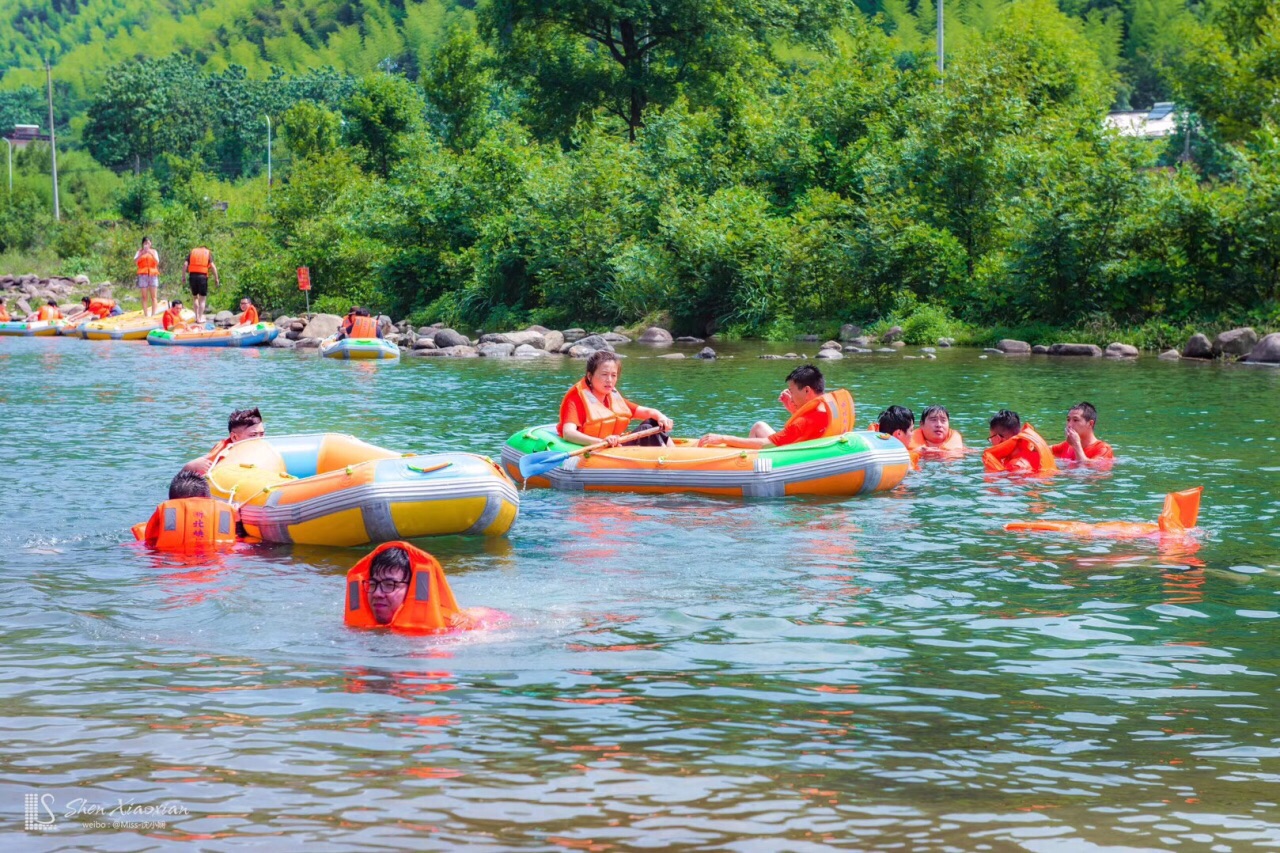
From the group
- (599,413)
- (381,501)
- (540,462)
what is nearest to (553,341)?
(599,413)

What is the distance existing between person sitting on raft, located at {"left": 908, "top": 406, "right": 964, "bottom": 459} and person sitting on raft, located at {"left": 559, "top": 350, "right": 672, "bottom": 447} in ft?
7.72

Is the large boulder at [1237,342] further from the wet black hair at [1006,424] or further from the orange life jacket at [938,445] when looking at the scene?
the wet black hair at [1006,424]

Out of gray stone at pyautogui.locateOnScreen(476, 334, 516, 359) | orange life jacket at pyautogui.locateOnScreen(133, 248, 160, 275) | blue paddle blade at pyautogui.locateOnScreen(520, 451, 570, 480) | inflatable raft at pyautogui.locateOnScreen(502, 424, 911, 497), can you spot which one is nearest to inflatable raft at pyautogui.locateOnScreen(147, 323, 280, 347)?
orange life jacket at pyautogui.locateOnScreen(133, 248, 160, 275)

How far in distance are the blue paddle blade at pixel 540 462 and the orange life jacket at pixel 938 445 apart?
10.1ft

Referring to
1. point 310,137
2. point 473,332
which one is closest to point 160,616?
point 473,332

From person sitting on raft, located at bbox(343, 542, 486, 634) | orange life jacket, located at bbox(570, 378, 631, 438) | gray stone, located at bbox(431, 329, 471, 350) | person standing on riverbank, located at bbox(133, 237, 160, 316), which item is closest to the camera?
person sitting on raft, located at bbox(343, 542, 486, 634)

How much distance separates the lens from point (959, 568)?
7863 millimetres

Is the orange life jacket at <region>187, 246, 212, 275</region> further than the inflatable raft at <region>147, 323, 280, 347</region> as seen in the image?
Yes

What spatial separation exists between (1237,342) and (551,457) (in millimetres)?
14266

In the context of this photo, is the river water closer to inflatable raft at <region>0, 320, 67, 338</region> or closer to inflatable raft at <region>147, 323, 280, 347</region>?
inflatable raft at <region>147, 323, 280, 347</region>

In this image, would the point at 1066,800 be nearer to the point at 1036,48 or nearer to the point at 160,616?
the point at 160,616

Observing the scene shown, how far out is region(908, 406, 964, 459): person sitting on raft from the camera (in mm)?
11930

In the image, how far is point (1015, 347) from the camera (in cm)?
2331

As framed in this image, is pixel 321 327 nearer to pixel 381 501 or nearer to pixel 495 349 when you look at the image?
pixel 495 349
